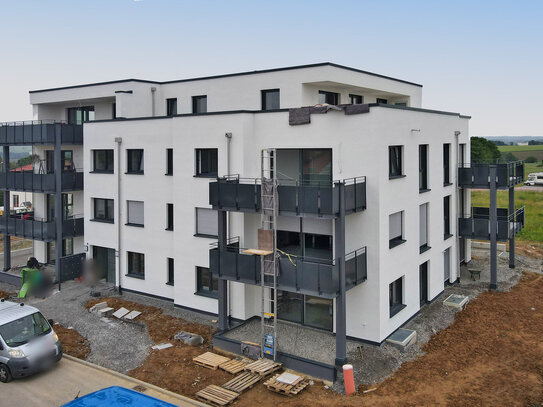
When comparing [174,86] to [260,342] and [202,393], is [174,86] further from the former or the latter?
[202,393]

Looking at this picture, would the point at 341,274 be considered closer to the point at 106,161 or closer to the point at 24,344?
the point at 24,344

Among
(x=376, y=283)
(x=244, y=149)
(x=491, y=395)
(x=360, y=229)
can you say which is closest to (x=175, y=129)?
(x=244, y=149)

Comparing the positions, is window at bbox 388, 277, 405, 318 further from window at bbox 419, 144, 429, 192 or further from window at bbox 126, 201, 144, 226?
window at bbox 126, 201, 144, 226

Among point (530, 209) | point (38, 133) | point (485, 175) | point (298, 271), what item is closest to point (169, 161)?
point (38, 133)

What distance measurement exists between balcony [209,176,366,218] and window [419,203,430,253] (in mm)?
5613

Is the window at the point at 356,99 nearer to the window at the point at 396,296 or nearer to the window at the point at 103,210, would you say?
the window at the point at 396,296

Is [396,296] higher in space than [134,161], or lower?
lower

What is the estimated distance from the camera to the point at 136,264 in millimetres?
23672

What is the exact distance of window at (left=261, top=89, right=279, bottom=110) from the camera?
21828 mm

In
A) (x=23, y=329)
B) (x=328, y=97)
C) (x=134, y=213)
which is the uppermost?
(x=328, y=97)

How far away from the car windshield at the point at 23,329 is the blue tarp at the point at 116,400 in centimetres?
533

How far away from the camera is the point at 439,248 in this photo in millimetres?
22203

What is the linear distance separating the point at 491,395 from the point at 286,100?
13.8 meters

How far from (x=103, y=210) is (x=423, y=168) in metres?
16.1
